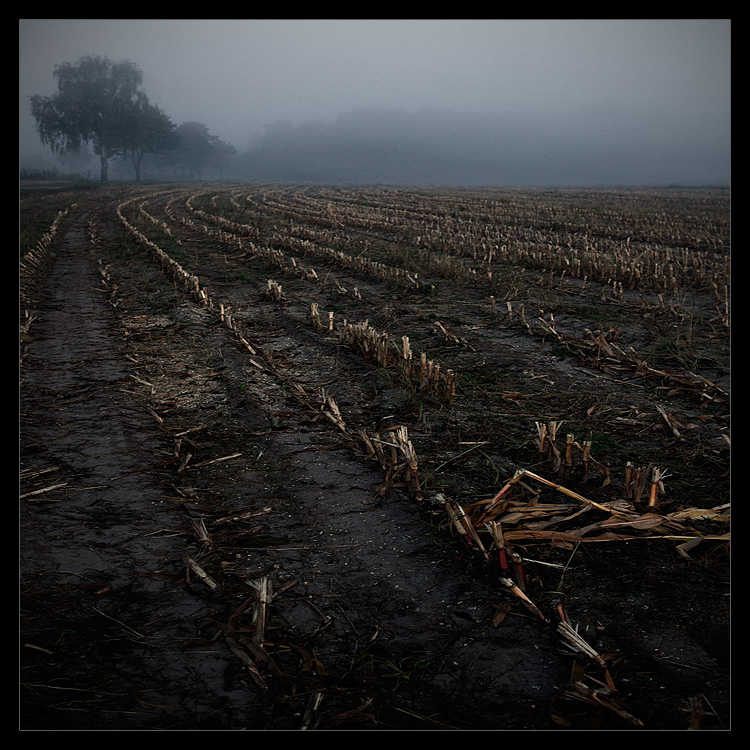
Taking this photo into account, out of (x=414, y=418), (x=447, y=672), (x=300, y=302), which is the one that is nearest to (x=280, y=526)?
(x=447, y=672)

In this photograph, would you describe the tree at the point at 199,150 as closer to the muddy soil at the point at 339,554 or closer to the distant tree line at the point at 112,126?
the distant tree line at the point at 112,126

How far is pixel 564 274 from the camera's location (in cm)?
1328

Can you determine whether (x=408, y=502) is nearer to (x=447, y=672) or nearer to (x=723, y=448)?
(x=447, y=672)

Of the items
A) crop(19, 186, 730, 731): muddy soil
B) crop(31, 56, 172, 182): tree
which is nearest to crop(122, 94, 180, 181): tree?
crop(31, 56, 172, 182): tree

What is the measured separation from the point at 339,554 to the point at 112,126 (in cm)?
6770

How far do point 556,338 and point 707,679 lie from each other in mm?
6120

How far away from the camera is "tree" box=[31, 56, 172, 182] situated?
4373 cm

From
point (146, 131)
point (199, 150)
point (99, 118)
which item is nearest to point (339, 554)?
point (99, 118)

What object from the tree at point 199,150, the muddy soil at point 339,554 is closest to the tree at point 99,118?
the tree at point 199,150

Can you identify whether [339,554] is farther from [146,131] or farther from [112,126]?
[146,131]

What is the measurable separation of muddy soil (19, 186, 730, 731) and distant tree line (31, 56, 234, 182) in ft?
95.7

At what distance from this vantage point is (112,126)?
59.6 meters

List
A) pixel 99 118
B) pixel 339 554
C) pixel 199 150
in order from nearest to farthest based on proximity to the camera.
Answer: pixel 339 554, pixel 99 118, pixel 199 150
